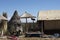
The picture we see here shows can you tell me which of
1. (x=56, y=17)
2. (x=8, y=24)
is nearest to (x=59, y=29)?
(x=56, y=17)

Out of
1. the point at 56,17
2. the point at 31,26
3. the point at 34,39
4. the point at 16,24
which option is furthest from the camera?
the point at 31,26

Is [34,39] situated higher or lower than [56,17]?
lower

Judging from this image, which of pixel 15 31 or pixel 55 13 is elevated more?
pixel 55 13

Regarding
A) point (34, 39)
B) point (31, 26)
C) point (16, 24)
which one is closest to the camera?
point (34, 39)

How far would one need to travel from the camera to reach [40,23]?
27.5m

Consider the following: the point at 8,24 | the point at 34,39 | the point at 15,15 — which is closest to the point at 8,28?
the point at 8,24

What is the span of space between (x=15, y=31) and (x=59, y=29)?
5763mm

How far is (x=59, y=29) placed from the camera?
27312 mm

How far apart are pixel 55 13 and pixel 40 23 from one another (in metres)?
2.52

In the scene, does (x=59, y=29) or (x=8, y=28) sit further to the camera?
(x=8, y=28)

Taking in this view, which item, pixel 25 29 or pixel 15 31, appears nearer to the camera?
pixel 15 31

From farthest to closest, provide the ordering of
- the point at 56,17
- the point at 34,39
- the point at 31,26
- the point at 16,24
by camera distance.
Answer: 1. the point at 31,26
2. the point at 16,24
3. the point at 56,17
4. the point at 34,39

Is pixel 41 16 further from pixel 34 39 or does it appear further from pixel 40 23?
pixel 34 39

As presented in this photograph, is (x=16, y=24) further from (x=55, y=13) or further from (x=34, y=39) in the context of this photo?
(x=34, y=39)
